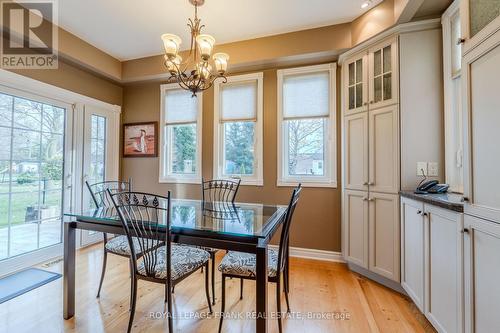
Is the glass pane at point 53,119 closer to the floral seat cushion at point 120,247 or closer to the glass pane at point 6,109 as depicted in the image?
the glass pane at point 6,109

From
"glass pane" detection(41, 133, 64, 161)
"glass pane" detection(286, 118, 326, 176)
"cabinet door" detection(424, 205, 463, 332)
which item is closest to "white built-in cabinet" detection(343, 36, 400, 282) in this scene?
"glass pane" detection(286, 118, 326, 176)

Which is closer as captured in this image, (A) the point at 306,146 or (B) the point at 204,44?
(B) the point at 204,44

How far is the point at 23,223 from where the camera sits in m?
2.69

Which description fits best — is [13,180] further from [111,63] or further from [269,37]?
[269,37]

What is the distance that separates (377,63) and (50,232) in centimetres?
437

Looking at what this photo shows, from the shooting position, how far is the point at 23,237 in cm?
268

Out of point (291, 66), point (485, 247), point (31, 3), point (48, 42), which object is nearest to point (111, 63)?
point (48, 42)

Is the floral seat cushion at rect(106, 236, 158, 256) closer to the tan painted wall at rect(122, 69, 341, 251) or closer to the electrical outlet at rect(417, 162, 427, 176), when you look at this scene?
the tan painted wall at rect(122, 69, 341, 251)

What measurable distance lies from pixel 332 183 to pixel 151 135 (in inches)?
113

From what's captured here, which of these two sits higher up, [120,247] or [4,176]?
[4,176]

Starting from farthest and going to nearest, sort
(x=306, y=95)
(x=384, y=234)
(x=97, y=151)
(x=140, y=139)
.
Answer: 1. (x=140, y=139)
2. (x=97, y=151)
3. (x=306, y=95)
4. (x=384, y=234)

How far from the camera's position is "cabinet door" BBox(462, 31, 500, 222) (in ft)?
3.67

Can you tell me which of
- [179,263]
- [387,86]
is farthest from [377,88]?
[179,263]

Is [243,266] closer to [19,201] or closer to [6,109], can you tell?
[19,201]
